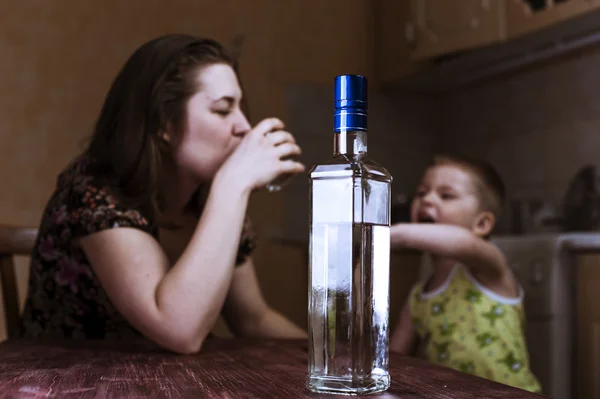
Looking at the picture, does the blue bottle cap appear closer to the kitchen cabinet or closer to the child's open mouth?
the child's open mouth

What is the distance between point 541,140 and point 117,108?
74.7 inches

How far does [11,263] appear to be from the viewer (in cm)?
119

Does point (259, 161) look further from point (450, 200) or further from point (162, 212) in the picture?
point (450, 200)

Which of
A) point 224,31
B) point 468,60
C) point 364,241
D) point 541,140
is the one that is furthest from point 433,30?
point 364,241

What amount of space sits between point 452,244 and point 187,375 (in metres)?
0.81

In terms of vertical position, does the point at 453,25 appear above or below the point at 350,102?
above

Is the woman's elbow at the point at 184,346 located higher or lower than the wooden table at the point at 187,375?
lower

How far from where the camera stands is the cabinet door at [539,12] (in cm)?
196

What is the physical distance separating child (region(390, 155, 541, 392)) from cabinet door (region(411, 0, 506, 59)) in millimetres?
886

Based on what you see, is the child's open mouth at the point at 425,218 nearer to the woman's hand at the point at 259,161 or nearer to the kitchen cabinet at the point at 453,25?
the woman's hand at the point at 259,161

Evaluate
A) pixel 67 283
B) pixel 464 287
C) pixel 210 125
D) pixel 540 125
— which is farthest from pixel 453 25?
pixel 67 283

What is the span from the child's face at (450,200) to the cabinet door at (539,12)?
2.36ft

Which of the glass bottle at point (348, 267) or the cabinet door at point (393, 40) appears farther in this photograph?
the cabinet door at point (393, 40)

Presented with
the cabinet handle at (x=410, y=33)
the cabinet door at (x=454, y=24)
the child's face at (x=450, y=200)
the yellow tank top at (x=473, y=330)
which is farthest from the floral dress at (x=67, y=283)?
the cabinet handle at (x=410, y=33)
